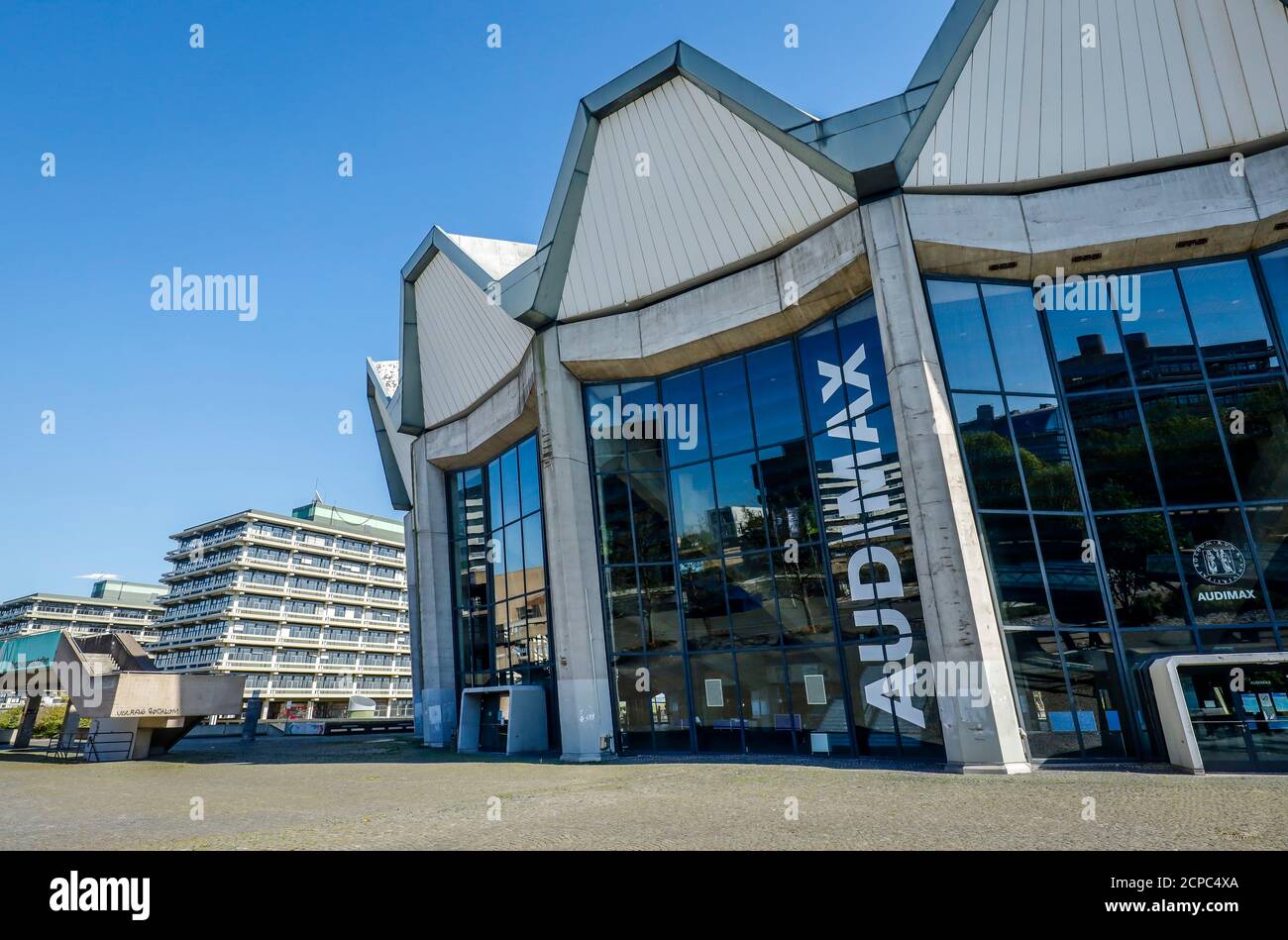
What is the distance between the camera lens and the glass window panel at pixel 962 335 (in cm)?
1683

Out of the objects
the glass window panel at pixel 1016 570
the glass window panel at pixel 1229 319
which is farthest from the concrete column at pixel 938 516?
the glass window panel at pixel 1229 319

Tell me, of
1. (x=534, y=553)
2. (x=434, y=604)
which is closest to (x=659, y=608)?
(x=534, y=553)

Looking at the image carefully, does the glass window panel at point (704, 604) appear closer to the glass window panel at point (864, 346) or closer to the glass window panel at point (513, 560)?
the glass window panel at point (864, 346)

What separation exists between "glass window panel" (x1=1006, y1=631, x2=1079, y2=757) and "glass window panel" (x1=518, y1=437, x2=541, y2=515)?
49.9 ft

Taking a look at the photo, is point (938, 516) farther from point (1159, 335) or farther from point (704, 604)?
point (1159, 335)

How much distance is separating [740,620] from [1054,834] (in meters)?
12.0

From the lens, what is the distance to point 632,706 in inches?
818

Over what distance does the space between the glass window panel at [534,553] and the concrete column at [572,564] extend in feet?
8.36

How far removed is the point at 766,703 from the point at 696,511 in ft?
17.4

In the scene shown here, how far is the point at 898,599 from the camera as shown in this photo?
666 inches

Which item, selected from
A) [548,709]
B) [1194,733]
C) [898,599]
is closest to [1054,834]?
[1194,733]

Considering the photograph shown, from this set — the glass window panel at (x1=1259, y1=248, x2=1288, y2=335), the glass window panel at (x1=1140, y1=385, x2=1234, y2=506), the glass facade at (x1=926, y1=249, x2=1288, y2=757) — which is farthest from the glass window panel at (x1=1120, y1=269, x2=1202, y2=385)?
the glass window panel at (x1=1259, y1=248, x2=1288, y2=335)

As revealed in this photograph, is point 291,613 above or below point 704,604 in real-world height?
above
